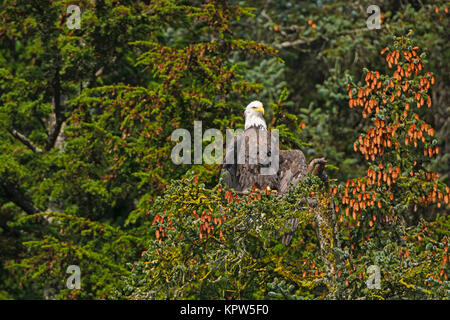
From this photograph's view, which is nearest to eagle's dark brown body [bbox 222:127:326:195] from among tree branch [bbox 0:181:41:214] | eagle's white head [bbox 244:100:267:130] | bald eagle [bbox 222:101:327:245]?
bald eagle [bbox 222:101:327:245]

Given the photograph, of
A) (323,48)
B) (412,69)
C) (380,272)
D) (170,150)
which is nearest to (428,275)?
(380,272)

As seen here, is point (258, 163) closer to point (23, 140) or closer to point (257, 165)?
point (257, 165)

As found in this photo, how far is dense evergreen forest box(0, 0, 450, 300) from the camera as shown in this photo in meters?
7.67

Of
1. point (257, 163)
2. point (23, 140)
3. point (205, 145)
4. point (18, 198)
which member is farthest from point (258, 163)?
point (23, 140)

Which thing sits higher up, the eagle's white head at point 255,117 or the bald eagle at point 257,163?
the eagle's white head at point 255,117

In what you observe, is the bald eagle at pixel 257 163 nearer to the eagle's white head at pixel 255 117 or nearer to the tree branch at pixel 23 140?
the eagle's white head at pixel 255 117

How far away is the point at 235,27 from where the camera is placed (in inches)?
641

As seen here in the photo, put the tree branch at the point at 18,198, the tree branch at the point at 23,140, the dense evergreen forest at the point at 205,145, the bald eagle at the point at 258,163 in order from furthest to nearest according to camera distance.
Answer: the tree branch at the point at 23,140 < the tree branch at the point at 18,198 < the bald eagle at the point at 258,163 < the dense evergreen forest at the point at 205,145

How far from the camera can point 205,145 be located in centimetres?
1121

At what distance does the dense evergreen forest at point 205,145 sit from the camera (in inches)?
302

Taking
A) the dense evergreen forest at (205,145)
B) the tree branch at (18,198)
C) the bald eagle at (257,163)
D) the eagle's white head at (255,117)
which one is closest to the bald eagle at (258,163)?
the bald eagle at (257,163)

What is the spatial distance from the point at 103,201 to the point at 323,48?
6.00 meters

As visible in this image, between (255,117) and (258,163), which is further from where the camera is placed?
(255,117)

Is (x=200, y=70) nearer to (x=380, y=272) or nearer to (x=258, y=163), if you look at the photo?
(x=258, y=163)
